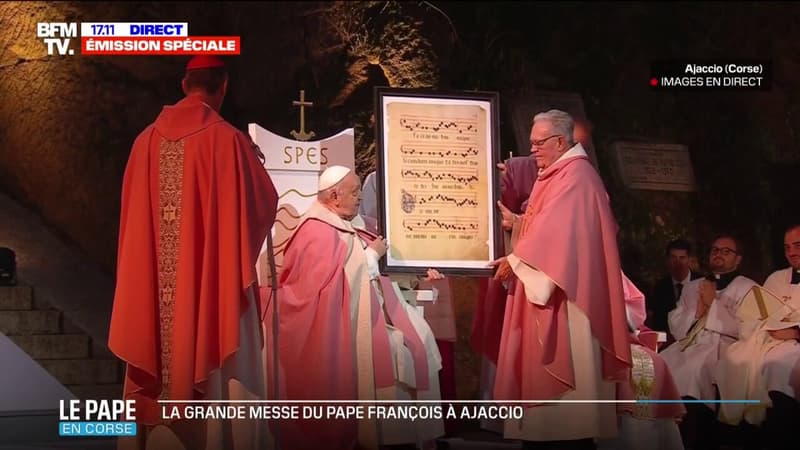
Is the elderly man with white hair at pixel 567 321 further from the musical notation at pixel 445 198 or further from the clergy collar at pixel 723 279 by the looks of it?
the clergy collar at pixel 723 279

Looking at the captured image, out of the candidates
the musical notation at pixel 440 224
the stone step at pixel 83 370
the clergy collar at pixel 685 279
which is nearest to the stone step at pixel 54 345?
the stone step at pixel 83 370

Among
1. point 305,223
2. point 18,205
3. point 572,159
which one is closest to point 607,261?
point 572,159

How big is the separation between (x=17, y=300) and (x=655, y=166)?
4.74 meters

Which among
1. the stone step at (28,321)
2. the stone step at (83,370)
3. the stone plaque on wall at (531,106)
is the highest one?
the stone plaque on wall at (531,106)

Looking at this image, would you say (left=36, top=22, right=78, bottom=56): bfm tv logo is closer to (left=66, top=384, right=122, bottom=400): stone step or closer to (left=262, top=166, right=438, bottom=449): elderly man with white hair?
(left=66, top=384, right=122, bottom=400): stone step

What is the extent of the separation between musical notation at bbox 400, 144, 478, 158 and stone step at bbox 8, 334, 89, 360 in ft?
8.90

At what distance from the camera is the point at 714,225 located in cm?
1024

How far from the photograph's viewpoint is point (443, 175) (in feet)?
24.0

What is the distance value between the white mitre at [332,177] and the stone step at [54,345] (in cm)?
212

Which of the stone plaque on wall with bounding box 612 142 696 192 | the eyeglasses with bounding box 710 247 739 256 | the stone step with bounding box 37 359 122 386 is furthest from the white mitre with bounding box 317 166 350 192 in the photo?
the stone plaque on wall with bounding box 612 142 696 192

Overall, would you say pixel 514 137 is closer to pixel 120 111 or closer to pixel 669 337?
pixel 669 337

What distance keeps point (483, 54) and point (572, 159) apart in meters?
3.74

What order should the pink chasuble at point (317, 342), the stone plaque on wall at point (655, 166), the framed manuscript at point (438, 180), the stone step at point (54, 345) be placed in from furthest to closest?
the stone plaque on wall at point (655, 166), the stone step at point (54, 345), the framed manuscript at point (438, 180), the pink chasuble at point (317, 342)

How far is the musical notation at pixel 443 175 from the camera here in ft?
23.9
